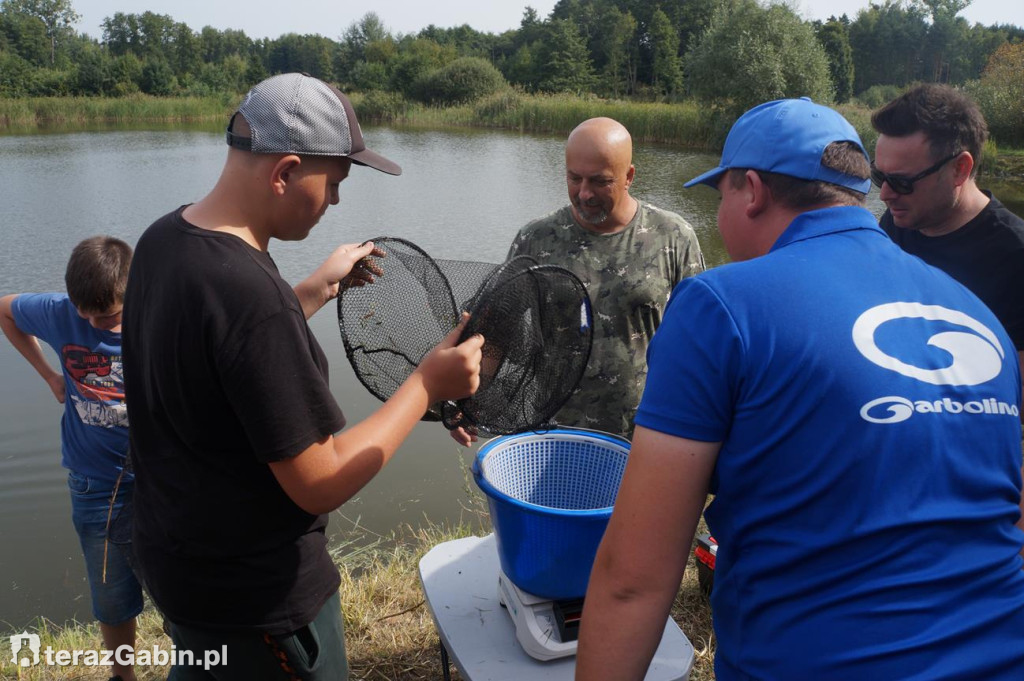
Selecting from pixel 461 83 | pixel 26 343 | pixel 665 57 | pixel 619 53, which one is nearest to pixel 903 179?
pixel 26 343

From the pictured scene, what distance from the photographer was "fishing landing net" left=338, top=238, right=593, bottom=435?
1.99 meters

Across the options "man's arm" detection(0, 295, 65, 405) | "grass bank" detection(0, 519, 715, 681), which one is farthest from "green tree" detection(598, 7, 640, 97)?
"man's arm" detection(0, 295, 65, 405)

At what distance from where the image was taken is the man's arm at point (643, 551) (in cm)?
122

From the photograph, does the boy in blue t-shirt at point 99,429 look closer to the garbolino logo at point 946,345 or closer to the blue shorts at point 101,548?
the blue shorts at point 101,548

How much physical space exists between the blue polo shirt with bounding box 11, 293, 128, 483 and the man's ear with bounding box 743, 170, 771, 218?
215 cm

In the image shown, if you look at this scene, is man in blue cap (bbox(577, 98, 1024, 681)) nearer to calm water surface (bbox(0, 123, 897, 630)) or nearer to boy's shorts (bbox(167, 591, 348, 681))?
boy's shorts (bbox(167, 591, 348, 681))

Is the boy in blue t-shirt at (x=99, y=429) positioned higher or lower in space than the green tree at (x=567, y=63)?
lower

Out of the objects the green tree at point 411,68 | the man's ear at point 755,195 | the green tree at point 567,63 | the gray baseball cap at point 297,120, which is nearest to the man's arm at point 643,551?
the man's ear at point 755,195

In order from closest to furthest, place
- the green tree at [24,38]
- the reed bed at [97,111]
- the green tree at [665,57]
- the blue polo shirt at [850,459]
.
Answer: the blue polo shirt at [850,459]
the reed bed at [97,111]
the green tree at [665,57]
the green tree at [24,38]

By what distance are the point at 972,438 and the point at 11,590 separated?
4.90m

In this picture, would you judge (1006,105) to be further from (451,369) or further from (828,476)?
(828,476)

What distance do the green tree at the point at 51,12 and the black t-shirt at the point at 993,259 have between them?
281 feet

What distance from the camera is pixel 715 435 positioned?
121 centimetres

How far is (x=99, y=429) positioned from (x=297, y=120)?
1.65m
